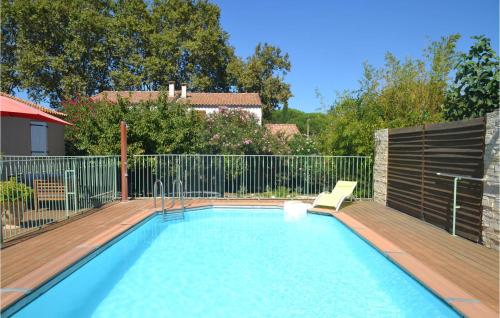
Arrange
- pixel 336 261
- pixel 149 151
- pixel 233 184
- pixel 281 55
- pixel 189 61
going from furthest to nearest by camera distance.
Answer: pixel 281 55 → pixel 189 61 → pixel 233 184 → pixel 149 151 → pixel 336 261

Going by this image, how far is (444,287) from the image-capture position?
4258 millimetres

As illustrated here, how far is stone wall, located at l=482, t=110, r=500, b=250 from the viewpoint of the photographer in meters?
5.64

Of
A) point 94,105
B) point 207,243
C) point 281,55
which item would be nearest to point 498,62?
point 207,243

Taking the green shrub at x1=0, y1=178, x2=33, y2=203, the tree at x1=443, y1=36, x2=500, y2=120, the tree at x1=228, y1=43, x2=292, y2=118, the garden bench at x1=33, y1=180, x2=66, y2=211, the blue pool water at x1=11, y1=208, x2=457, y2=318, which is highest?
the tree at x1=228, y1=43, x2=292, y2=118

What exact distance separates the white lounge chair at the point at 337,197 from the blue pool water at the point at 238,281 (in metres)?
1.96

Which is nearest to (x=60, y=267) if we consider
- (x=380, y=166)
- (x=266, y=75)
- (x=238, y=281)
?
(x=238, y=281)

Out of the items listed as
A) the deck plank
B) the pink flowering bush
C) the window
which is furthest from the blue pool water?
the window

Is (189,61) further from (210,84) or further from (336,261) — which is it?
(336,261)

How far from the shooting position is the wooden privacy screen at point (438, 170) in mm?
6266

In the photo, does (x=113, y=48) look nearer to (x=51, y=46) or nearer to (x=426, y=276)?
→ (x=51, y=46)

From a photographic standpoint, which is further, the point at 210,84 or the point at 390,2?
the point at 210,84

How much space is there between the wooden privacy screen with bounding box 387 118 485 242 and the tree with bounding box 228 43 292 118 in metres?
27.6

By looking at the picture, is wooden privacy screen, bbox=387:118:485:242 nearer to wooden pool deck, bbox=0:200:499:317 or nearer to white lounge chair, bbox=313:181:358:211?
wooden pool deck, bbox=0:200:499:317

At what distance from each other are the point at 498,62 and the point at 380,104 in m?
5.98
